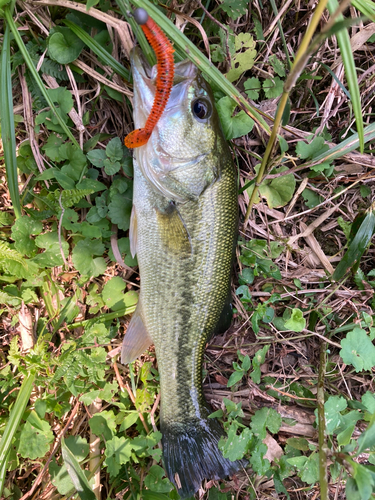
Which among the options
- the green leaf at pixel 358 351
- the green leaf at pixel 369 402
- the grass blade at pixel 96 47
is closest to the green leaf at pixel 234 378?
the green leaf at pixel 358 351

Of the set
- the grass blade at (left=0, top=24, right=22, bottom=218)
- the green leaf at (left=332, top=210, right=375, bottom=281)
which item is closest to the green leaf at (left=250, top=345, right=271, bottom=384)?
the green leaf at (left=332, top=210, right=375, bottom=281)

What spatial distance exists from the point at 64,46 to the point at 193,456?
9.91 ft

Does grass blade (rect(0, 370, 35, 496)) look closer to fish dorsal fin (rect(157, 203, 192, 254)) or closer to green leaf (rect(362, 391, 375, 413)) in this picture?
fish dorsal fin (rect(157, 203, 192, 254))

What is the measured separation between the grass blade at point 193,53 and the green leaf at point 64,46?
412 mm

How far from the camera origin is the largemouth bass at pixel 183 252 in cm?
212

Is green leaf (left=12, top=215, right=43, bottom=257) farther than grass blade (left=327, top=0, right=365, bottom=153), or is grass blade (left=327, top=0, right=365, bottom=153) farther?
green leaf (left=12, top=215, right=43, bottom=257)

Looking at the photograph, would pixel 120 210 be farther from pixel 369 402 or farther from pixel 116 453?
pixel 369 402

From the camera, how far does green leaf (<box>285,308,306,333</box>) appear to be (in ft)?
7.99

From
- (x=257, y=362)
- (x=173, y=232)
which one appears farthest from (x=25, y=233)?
(x=257, y=362)

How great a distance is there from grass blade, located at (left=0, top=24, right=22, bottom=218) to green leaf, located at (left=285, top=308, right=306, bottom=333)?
2.20 meters

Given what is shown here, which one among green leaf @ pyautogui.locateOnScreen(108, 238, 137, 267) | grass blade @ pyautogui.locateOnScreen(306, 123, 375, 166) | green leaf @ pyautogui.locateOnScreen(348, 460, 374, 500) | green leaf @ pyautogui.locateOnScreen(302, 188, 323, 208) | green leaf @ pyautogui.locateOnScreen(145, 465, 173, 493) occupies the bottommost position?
green leaf @ pyautogui.locateOnScreen(145, 465, 173, 493)

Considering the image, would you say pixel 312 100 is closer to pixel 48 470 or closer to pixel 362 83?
pixel 362 83

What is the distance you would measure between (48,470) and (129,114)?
277cm

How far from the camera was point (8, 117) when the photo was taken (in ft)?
7.36
